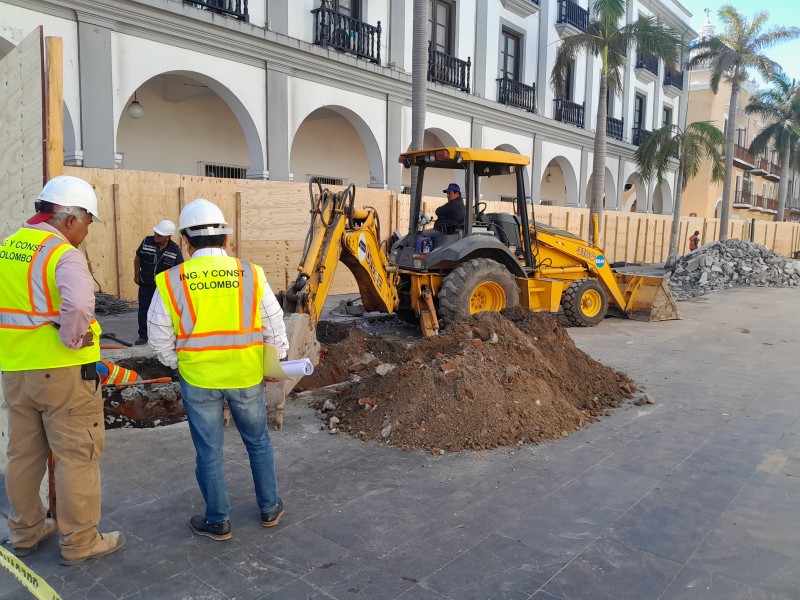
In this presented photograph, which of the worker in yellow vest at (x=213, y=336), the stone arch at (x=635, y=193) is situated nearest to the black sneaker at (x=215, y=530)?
the worker in yellow vest at (x=213, y=336)

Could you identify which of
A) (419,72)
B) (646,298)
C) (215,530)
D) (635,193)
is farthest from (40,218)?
(635,193)

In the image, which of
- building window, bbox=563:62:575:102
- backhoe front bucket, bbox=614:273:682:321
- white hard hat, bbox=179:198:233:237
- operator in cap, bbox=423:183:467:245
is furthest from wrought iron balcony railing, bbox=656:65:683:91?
white hard hat, bbox=179:198:233:237

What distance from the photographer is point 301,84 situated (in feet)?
46.4

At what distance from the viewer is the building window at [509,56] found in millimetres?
21172

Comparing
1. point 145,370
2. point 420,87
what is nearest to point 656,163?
point 420,87

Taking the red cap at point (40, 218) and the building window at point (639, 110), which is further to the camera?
the building window at point (639, 110)

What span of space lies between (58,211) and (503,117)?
18.6 metres

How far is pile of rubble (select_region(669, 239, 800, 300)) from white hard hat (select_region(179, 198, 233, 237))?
1734cm

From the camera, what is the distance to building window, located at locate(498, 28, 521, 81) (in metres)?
21.2

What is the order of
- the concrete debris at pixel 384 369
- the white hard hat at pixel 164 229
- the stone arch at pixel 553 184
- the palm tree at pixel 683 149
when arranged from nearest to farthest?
the concrete debris at pixel 384 369 → the white hard hat at pixel 164 229 → the palm tree at pixel 683 149 → the stone arch at pixel 553 184

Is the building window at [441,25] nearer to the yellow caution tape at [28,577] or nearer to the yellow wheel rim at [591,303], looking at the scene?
the yellow wheel rim at [591,303]

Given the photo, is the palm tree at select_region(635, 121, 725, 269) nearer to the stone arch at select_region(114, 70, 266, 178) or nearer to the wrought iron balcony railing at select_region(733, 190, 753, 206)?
the stone arch at select_region(114, 70, 266, 178)

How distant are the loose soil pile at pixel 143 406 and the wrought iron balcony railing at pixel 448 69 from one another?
13864 millimetres

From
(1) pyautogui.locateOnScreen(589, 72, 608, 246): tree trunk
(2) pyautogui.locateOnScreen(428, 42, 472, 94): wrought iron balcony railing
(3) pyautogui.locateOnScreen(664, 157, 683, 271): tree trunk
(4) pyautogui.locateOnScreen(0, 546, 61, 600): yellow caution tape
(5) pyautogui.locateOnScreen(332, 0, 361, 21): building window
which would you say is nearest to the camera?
(4) pyautogui.locateOnScreen(0, 546, 61, 600): yellow caution tape
